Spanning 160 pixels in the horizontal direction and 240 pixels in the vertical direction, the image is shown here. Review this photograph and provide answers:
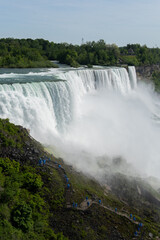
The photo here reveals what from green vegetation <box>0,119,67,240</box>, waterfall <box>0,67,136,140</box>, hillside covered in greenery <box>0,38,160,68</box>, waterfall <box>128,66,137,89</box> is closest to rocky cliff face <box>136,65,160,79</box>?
hillside covered in greenery <box>0,38,160,68</box>

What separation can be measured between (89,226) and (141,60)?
47.1 meters

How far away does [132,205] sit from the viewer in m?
12.3

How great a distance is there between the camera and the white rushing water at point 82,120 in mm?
16438

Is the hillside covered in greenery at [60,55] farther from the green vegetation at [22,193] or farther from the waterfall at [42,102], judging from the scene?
the green vegetation at [22,193]

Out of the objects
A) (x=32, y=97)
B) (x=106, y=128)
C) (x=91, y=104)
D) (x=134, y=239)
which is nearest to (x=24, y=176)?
(x=134, y=239)

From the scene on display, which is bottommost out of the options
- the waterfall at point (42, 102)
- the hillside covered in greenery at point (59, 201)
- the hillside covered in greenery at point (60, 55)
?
the hillside covered in greenery at point (59, 201)

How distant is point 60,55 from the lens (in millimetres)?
42844

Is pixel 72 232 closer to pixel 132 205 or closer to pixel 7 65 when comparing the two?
→ pixel 132 205

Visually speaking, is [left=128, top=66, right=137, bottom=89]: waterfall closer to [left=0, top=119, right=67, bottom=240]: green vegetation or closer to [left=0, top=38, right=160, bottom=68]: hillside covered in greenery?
[left=0, top=38, right=160, bottom=68]: hillside covered in greenery

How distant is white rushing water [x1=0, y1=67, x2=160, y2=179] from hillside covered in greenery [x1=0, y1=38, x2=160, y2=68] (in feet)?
33.4

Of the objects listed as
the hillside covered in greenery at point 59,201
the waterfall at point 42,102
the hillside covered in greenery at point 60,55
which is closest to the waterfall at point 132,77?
the hillside covered in greenery at point 60,55

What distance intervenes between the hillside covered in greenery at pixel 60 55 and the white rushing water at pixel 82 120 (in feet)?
33.4

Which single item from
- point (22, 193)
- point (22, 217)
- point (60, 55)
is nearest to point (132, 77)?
point (60, 55)

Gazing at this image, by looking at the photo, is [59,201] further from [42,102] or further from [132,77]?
[132,77]
